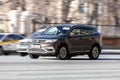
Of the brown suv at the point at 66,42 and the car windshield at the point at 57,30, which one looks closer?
the brown suv at the point at 66,42

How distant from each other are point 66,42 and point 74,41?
1.95 ft

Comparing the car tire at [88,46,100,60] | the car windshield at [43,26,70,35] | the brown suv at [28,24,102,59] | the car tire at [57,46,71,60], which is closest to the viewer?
the brown suv at [28,24,102,59]

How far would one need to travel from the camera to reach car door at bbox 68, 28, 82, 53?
23719 millimetres

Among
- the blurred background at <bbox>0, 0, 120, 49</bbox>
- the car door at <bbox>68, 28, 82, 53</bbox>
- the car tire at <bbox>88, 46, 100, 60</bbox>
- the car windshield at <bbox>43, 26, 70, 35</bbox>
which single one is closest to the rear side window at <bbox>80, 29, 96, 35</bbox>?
the car door at <bbox>68, 28, 82, 53</bbox>

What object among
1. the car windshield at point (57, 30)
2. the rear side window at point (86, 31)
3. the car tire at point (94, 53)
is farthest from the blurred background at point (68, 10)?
the car windshield at point (57, 30)

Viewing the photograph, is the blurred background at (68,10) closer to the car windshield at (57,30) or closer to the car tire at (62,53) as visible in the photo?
the car windshield at (57,30)

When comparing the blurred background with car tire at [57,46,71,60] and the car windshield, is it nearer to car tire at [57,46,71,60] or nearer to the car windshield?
the car windshield

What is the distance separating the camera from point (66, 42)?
23.4 meters

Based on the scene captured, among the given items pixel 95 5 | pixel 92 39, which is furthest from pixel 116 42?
pixel 92 39

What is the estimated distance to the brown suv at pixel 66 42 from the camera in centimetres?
2298

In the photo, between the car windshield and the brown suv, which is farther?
the car windshield

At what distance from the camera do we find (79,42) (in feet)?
79.1

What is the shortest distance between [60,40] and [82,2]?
1000 inches

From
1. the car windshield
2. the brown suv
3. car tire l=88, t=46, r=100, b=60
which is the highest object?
the car windshield
